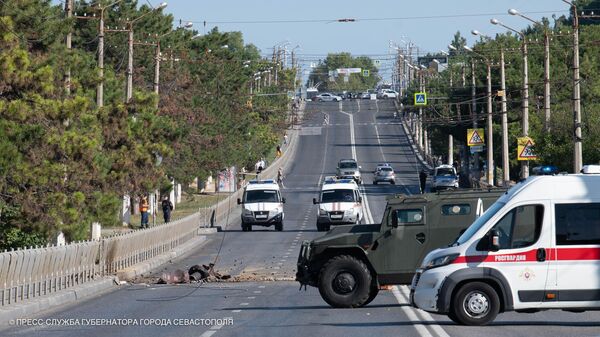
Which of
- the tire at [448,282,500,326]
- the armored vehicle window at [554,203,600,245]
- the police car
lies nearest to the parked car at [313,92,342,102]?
the police car

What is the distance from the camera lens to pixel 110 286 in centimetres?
3247

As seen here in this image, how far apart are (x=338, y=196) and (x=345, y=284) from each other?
36569 mm

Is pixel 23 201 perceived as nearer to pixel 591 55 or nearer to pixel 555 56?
pixel 555 56

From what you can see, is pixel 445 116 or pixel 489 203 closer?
pixel 489 203

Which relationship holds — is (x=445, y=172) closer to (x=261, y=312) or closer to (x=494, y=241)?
(x=261, y=312)

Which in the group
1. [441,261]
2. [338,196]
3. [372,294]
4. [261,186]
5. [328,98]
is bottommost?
[372,294]

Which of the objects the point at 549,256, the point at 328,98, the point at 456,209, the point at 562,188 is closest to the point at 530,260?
the point at 549,256

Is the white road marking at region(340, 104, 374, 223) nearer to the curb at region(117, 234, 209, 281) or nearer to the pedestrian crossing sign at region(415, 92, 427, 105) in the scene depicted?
the pedestrian crossing sign at region(415, 92, 427, 105)

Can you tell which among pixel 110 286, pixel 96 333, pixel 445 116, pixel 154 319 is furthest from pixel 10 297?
pixel 445 116

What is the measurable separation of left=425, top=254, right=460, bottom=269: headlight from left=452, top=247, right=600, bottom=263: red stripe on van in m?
0.08

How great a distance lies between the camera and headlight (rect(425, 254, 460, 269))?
18594mm

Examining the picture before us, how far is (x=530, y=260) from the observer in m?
18.5

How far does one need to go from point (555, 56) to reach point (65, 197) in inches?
2937

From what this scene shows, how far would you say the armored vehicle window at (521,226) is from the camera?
18.6m
